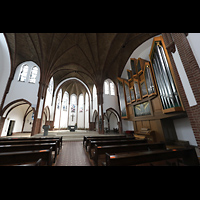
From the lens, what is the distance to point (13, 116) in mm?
11047

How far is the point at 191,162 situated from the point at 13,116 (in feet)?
51.8

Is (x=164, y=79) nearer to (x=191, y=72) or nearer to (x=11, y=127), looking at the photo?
(x=191, y=72)

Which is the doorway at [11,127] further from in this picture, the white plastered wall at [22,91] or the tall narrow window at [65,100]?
the tall narrow window at [65,100]

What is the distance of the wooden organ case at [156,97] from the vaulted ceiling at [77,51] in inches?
119

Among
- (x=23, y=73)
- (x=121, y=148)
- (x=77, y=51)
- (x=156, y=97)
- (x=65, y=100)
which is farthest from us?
(x=65, y=100)

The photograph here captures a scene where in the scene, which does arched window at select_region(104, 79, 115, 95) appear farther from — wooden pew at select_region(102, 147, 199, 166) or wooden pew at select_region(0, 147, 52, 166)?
wooden pew at select_region(0, 147, 52, 166)

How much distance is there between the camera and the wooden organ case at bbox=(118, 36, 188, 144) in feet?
15.5

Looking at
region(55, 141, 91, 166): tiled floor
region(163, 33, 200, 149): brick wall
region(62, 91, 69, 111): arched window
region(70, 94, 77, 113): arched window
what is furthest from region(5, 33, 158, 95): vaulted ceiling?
region(55, 141, 91, 166): tiled floor

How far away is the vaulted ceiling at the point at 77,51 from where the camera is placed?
8891 millimetres

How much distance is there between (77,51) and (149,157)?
497 inches

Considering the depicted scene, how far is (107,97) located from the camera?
11766mm

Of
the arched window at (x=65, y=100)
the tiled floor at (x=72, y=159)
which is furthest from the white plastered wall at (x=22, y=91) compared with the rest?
the arched window at (x=65, y=100)

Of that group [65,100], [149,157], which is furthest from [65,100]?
[149,157]
